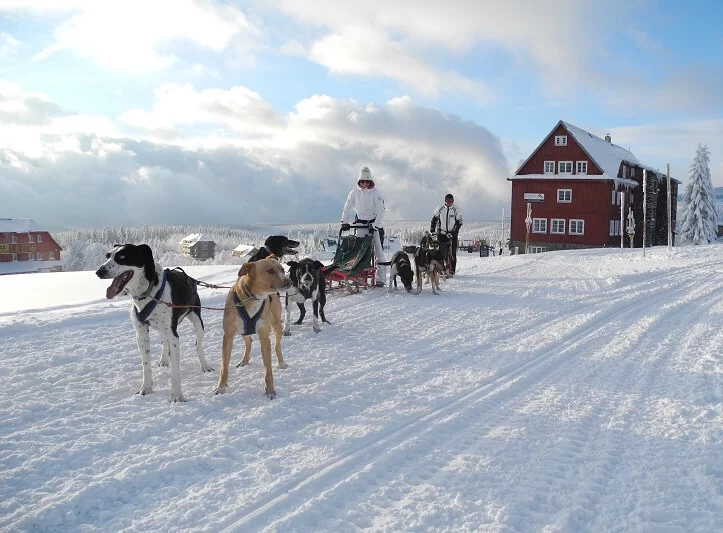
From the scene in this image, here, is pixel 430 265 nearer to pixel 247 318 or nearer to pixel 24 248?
pixel 247 318

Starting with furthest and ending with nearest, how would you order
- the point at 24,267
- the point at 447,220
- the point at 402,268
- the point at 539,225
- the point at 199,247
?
the point at 199,247
the point at 24,267
the point at 539,225
the point at 447,220
the point at 402,268

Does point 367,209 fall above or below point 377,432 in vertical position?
above

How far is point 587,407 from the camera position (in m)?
4.77

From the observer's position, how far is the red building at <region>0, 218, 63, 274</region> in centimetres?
5147

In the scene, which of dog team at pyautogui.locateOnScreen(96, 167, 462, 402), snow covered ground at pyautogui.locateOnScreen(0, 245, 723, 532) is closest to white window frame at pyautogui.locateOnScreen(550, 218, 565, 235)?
snow covered ground at pyautogui.locateOnScreen(0, 245, 723, 532)

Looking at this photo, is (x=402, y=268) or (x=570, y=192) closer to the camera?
(x=402, y=268)

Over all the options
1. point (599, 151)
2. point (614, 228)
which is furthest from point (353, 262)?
point (599, 151)

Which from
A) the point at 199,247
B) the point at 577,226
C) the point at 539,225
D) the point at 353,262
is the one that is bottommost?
the point at 353,262

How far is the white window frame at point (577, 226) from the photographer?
39.4 metres

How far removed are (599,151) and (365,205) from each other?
3431cm

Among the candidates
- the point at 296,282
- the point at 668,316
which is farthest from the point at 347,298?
the point at 668,316

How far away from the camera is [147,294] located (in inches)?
195

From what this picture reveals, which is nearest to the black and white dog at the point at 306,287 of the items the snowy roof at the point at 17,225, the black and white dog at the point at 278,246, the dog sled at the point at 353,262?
the black and white dog at the point at 278,246

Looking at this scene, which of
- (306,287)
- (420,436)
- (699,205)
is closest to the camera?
(420,436)
